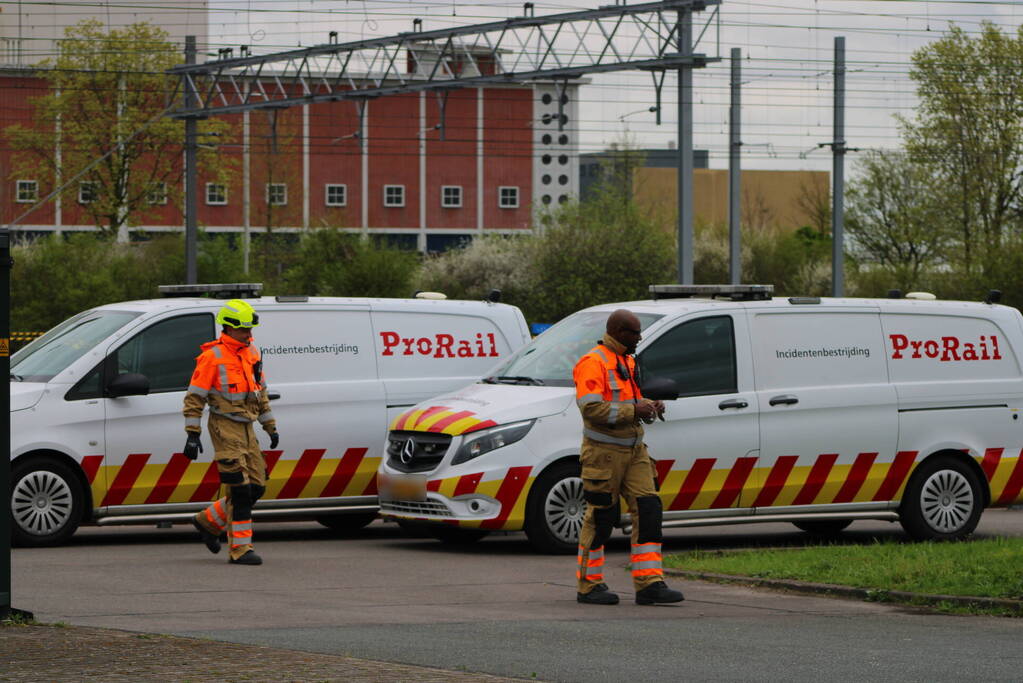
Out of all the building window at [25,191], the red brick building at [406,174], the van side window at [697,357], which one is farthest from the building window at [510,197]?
the van side window at [697,357]

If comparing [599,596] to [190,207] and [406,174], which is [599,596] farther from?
[406,174]

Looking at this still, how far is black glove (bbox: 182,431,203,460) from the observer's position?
41.0 ft

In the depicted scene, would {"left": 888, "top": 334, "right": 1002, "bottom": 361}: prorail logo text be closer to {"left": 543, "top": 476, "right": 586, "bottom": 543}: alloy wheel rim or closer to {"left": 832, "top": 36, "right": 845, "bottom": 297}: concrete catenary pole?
{"left": 543, "top": 476, "right": 586, "bottom": 543}: alloy wheel rim

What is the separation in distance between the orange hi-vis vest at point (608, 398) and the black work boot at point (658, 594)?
0.88 metres

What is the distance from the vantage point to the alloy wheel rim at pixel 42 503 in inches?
533

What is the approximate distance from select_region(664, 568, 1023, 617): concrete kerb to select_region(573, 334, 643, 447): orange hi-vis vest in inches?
62.1

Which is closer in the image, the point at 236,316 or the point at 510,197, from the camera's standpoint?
the point at 236,316

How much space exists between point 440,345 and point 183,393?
253cm

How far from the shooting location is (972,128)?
169 ft

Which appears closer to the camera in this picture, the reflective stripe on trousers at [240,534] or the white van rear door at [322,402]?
the reflective stripe on trousers at [240,534]

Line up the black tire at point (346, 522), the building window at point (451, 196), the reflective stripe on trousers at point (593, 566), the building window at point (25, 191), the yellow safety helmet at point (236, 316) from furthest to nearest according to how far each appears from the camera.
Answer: the building window at point (451, 196), the building window at point (25, 191), the black tire at point (346, 522), the yellow safety helmet at point (236, 316), the reflective stripe on trousers at point (593, 566)

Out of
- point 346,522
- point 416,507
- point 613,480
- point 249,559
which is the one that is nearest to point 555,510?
point 416,507

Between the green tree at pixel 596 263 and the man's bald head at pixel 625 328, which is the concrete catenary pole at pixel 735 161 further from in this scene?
the man's bald head at pixel 625 328

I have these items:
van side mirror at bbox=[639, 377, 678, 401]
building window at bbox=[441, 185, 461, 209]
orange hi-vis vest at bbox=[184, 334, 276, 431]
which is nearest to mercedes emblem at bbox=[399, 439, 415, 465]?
orange hi-vis vest at bbox=[184, 334, 276, 431]
